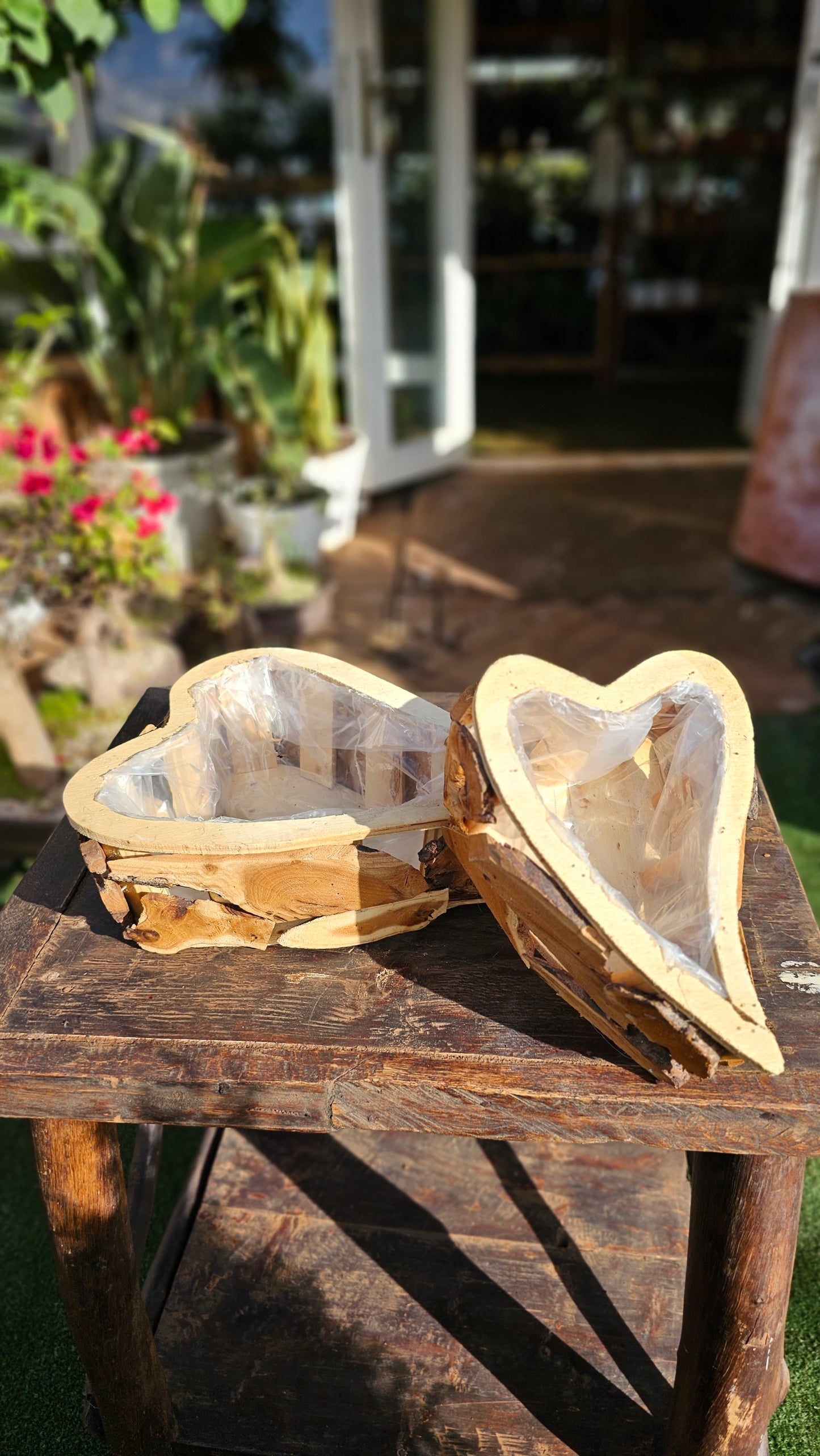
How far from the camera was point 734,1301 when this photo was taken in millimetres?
1105

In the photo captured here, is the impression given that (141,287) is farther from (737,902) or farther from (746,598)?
(737,902)

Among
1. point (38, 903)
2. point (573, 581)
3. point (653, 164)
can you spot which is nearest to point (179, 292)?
point (573, 581)

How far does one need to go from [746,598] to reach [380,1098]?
3.04 metres

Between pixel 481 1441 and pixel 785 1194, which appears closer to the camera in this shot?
pixel 785 1194

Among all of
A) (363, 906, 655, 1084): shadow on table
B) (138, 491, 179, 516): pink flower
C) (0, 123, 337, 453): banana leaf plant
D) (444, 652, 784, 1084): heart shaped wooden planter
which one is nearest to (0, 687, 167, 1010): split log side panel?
(363, 906, 655, 1084): shadow on table

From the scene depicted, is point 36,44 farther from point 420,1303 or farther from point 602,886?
point 420,1303

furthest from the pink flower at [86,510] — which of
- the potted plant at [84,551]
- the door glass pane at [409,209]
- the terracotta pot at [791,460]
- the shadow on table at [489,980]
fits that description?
the door glass pane at [409,209]

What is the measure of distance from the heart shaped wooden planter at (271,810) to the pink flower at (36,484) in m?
1.27

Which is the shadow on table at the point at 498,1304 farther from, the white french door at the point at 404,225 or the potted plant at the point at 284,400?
the white french door at the point at 404,225

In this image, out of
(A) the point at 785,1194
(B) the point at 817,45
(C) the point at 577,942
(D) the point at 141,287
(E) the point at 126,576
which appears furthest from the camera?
(B) the point at 817,45

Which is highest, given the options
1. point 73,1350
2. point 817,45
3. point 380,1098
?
point 817,45

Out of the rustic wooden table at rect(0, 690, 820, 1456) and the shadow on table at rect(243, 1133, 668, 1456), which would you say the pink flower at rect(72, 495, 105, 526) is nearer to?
the rustic wooden table at rect(0, 690, 820, 1456)

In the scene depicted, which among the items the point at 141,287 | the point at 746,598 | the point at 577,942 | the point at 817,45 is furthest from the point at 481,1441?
the point at 817,45

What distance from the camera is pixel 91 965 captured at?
1.13 m
